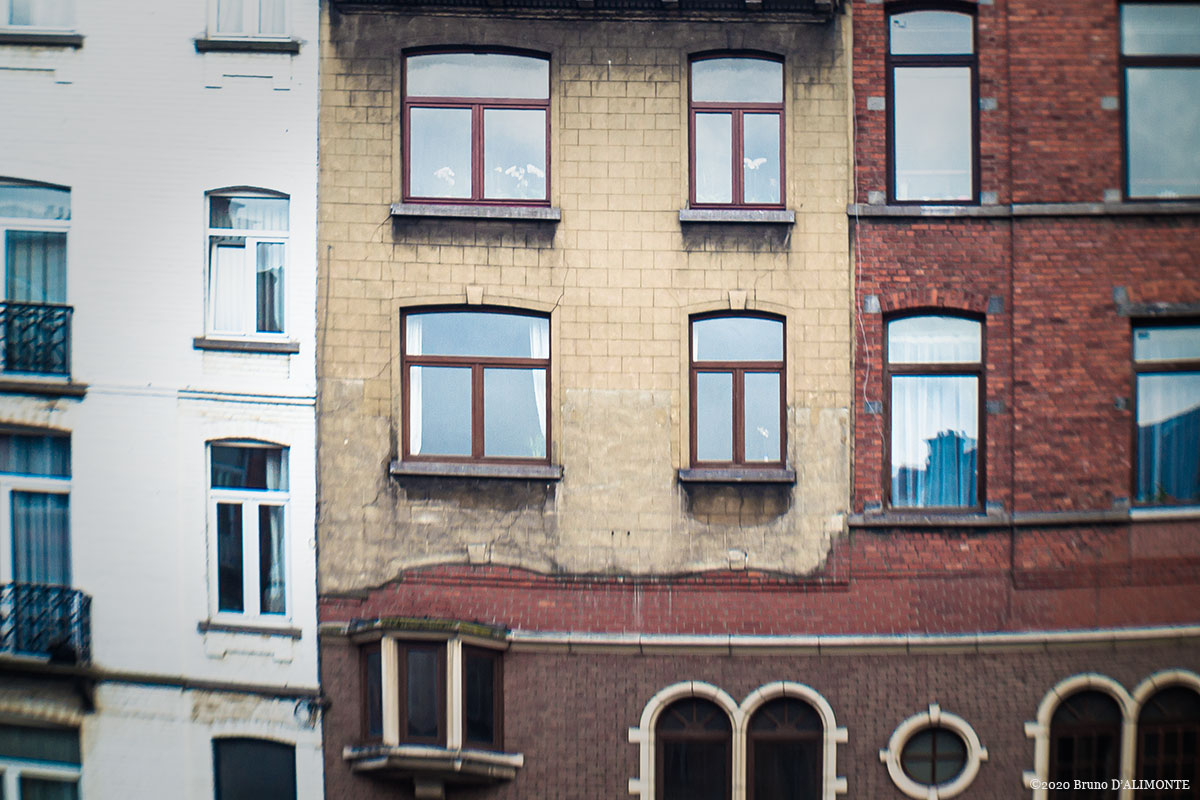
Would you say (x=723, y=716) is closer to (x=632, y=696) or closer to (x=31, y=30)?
(x=632, y=696)

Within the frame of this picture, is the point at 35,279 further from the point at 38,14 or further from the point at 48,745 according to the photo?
the point at 48,745

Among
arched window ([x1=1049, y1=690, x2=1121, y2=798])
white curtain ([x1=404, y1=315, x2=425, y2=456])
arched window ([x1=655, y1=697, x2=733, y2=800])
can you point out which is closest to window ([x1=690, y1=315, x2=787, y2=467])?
arched window ([x1=655, y1=697, x2=733, y2=800])

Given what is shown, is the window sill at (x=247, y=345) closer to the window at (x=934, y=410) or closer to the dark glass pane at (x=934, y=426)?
the window at (x=934, y=410)

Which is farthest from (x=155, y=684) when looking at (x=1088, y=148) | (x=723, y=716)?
(x=1088, y=148)

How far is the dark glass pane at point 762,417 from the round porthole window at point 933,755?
3.30 meters

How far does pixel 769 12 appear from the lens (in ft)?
29.0

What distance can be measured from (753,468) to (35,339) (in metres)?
8.40

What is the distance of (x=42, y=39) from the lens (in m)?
9.16

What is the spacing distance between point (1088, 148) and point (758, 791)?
Result: 8.02m

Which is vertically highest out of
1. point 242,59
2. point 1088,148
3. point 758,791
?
point 242,59

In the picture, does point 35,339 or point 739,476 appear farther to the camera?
point 35,339

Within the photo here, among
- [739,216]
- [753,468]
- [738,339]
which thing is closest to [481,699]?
[753,468]

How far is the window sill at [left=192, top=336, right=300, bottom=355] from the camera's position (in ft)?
29.6

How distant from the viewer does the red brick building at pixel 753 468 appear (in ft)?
29.1
